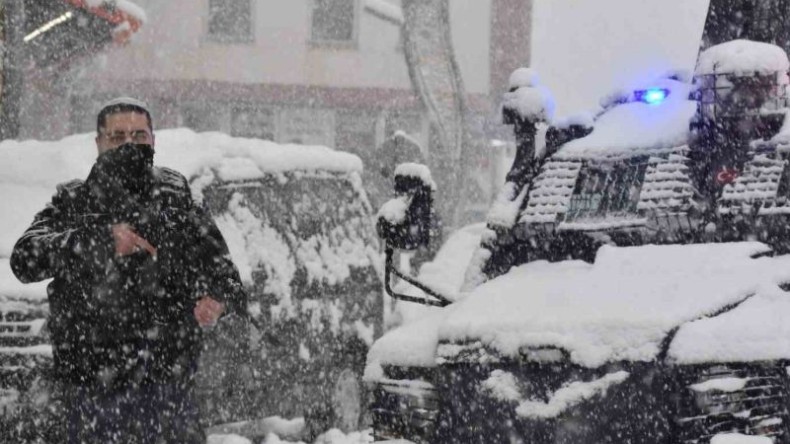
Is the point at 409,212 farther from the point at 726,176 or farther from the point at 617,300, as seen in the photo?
the point at 617,300

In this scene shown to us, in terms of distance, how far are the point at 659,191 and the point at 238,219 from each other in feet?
12.1

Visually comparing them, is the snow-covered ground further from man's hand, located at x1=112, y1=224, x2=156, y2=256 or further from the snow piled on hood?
man's hand, located at x1=112, y1=224, x2=156, y2=256

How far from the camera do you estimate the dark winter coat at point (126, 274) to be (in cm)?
452

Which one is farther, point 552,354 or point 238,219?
point 238,219

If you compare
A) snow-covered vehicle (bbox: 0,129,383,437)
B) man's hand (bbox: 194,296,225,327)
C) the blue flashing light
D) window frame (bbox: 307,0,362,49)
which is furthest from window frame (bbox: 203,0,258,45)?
man's hand (bbox: 194,296,225,327)

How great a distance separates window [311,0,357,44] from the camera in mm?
30172

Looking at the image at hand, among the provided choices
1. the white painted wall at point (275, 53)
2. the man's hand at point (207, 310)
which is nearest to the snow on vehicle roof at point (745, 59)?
the man's hand at point (207, 310)

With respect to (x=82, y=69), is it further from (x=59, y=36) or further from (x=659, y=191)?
(x=659, y=191)

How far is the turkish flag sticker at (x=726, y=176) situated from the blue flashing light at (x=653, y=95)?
0.56m

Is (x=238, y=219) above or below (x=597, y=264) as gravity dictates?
below

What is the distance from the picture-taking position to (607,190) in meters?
5.45

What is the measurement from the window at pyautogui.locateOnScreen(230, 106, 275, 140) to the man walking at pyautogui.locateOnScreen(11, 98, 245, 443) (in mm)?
24774

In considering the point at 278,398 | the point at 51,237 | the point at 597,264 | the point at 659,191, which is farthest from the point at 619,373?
the point at 278,398

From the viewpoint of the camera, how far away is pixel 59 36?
19.5 metres
